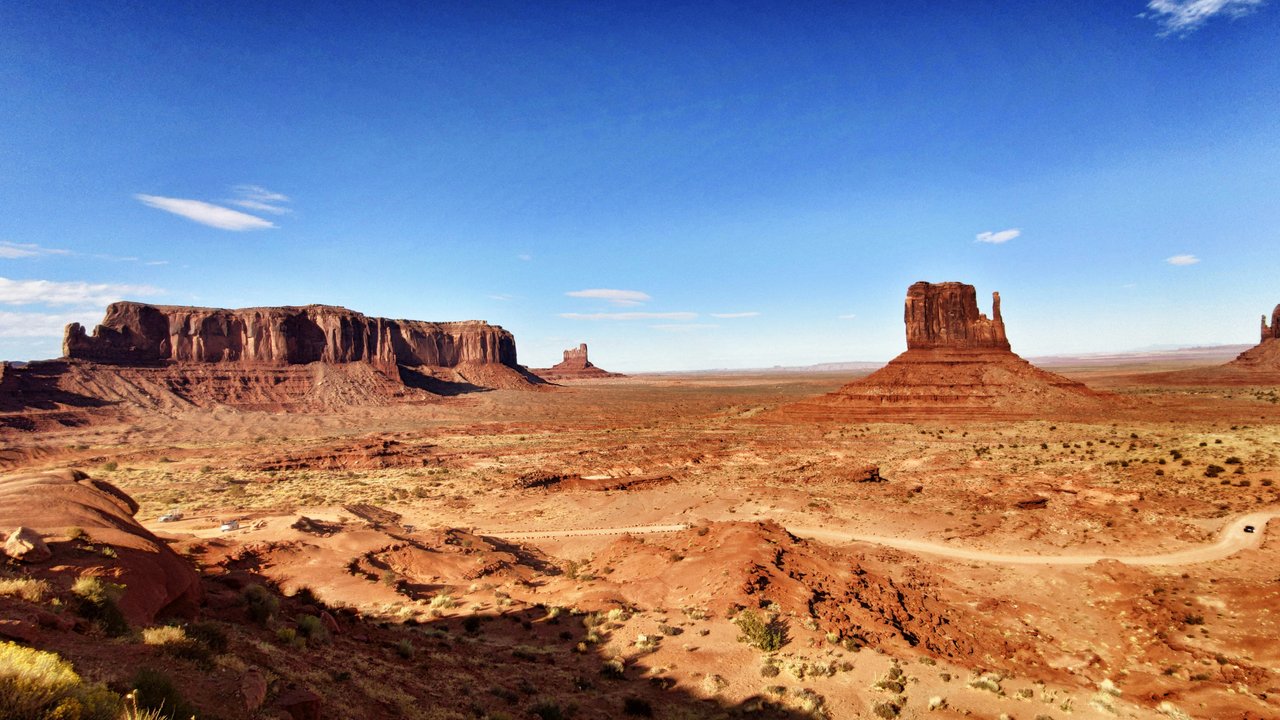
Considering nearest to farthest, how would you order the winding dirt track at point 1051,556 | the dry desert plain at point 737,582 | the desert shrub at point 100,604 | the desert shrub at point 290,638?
the desert shrub at point 100,604 < the desert shrub at point 290,638 < the dry desert plain at point 737,582 < the winding dirt track at point 1051,556

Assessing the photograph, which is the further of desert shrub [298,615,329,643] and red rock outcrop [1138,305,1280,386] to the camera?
red rock outcrop [1138,305,1280,386]

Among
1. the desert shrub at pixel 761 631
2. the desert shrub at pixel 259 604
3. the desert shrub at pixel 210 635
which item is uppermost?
the desert shrub at pixel 210 635

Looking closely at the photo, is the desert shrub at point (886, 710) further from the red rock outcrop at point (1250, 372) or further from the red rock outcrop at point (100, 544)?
the red rock outcrop at point (1250, 372)

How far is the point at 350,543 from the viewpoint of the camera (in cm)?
2005

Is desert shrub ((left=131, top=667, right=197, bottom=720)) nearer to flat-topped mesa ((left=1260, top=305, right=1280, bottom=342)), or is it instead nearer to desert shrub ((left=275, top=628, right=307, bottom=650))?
desert shrub ((left=275, top=628, right=307, bottom=650))

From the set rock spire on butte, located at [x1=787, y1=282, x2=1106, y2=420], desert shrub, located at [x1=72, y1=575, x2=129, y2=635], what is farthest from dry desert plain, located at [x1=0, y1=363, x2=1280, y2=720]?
rock spire on butte, located at [x1=787, y1=282, x2=1106, y2=420]

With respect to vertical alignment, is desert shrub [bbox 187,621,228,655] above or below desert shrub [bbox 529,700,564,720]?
above

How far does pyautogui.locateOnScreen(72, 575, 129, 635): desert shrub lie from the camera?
303 inches

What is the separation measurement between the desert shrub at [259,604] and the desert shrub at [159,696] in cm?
521

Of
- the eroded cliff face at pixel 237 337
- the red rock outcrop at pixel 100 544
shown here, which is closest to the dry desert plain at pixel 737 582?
the red rock outcrop at pixel 100 544

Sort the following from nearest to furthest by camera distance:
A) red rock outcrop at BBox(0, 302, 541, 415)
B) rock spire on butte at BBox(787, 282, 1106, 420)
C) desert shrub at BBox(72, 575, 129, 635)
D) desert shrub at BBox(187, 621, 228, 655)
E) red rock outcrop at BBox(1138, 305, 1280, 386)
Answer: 1. desert shrub at BBox(72, 575, 129, 635)
2. desert shrub at BBox(187, 621, 228, 655)
3. rock spire on butte at BBox(787, 282, 1106, 420)
4. red rock outcrop at BBox(0, 302, 541, 415)
5. red rock outcrop at BBox(1138, 305, 1280, 386)

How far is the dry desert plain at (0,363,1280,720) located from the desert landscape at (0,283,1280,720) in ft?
0.36

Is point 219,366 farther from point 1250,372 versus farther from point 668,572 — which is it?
point 1250,372

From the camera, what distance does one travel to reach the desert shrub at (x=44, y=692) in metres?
4.53
